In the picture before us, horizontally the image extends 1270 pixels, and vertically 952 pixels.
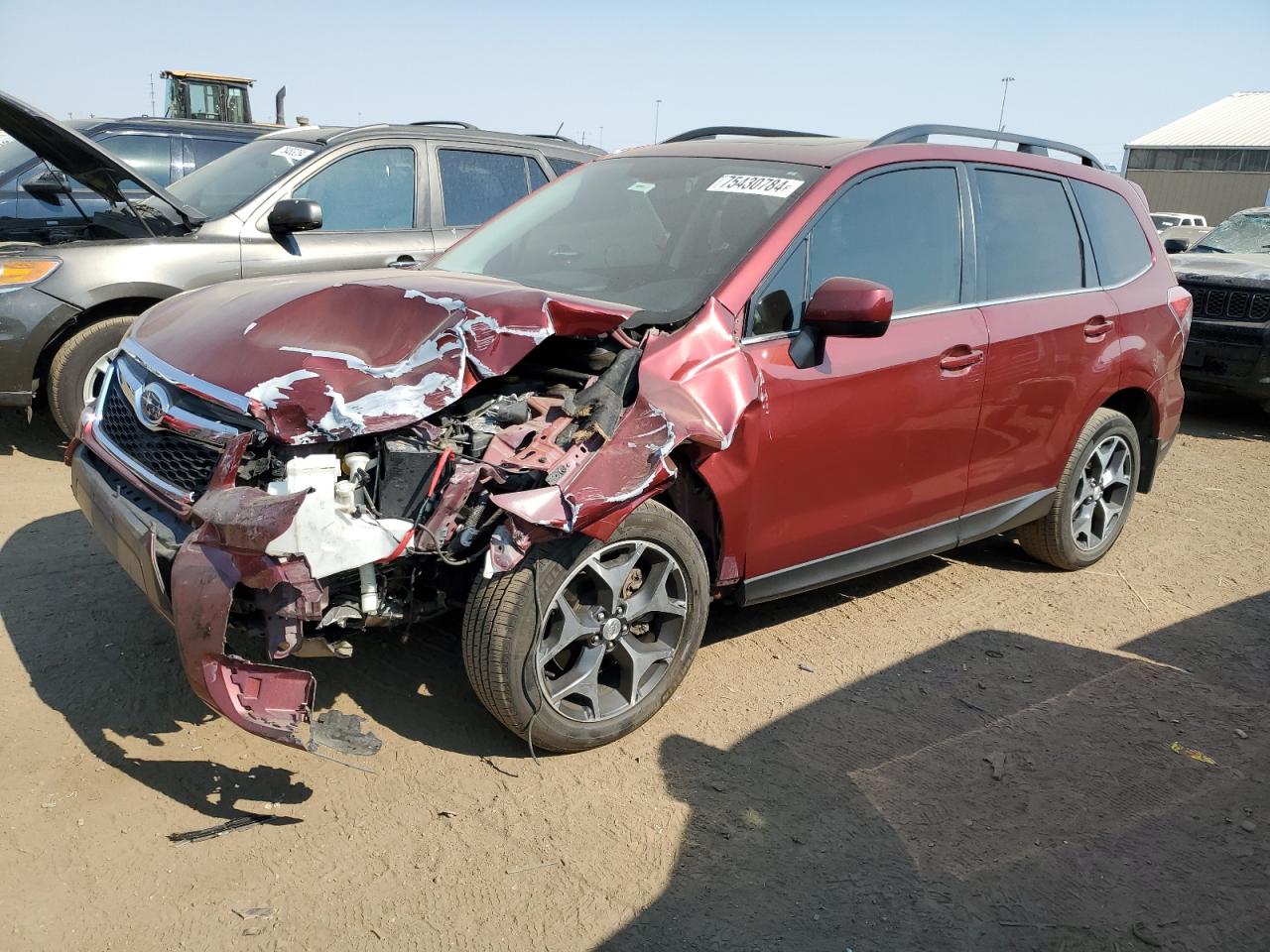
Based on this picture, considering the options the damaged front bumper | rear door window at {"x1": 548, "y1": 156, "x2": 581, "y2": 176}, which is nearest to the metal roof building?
rear door window at {"x1": 548, "y1": 156, "x2": 581, "y2": 176}

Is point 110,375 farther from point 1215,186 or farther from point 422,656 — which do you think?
point 1215,186

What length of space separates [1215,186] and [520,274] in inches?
1963

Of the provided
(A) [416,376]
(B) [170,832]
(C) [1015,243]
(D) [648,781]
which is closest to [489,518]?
(A) [416,376]

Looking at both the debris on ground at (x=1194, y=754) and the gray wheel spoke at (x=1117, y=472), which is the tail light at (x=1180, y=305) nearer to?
the gray wheel spoke at (x=1117, y=472)

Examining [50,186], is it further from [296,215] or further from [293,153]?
[296,215]

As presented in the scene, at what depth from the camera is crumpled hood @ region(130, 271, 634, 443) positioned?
8.95 ft

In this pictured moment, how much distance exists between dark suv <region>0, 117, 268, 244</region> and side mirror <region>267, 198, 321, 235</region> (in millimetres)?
872

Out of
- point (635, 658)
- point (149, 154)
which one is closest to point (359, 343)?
point (635, 658)

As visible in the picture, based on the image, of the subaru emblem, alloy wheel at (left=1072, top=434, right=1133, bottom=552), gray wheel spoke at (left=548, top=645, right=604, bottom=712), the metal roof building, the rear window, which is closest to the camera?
the subaru emblem

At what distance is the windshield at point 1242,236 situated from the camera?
10.0m

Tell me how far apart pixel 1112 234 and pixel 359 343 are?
3687 mm

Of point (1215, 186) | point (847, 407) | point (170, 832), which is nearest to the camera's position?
point (170, 832)

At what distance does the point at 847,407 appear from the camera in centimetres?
351

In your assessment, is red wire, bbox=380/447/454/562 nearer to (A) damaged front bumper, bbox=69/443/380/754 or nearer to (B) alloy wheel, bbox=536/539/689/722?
(A) damaged front bumper, bbox=69/443/380/754
